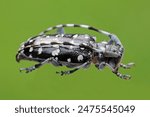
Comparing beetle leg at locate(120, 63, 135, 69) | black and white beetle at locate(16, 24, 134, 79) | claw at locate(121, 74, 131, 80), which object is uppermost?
black and white beetle at locate(16, 24, 134, 79)

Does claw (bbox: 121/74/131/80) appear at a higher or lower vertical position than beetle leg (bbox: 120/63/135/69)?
lower

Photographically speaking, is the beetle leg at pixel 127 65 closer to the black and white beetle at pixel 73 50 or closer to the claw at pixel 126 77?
the black and white beetle at pixel 73 50

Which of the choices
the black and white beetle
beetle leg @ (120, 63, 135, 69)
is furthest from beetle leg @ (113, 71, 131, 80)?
beetle leg @ (120, 63, 135, 69)

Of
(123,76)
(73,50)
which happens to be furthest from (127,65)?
(73,50)

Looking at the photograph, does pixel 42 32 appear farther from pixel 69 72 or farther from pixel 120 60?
pixel 120 60

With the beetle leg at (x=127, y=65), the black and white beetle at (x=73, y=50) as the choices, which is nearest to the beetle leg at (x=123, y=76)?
the black and white beetle at (x=73, y=50)

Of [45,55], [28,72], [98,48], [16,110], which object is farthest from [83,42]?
[16,110]

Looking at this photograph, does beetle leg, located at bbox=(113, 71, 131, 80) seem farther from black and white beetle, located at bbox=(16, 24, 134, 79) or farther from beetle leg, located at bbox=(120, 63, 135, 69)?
beetle leg, located at bbox=(120, 63, 135, 69)

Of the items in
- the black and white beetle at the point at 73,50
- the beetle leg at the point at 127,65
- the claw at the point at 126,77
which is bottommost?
the claw at the point at 126,77

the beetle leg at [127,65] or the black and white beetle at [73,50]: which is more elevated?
the black and white beetle at [73,50]
